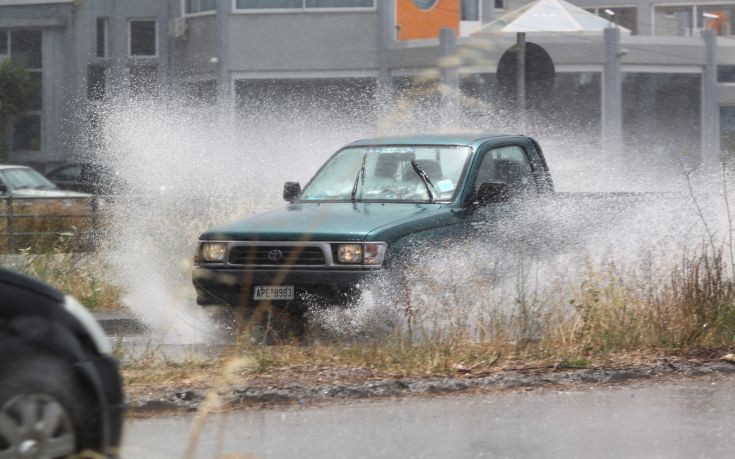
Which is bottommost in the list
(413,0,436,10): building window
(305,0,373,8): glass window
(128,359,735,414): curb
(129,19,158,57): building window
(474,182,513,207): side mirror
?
(128,359,735,414): curb

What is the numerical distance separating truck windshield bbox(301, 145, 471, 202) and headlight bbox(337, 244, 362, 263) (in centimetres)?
129

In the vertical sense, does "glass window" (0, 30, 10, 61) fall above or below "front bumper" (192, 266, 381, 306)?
above

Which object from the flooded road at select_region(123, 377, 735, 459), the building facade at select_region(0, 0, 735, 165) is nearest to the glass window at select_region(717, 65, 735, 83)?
the building facade at select_region(0, 0, 735, 165)

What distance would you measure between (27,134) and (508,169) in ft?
115

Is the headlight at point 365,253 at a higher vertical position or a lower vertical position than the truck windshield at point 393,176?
lower

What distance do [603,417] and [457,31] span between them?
31.8m

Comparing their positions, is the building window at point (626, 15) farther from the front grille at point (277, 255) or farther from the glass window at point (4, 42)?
the front grille at point (277, 255)

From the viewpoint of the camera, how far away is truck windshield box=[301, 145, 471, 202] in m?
11.8

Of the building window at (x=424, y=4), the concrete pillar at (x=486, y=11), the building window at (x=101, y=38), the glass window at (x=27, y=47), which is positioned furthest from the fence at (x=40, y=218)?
the glass window at (x=27, y=47)

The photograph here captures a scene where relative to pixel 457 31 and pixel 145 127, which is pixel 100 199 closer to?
pixel 145 127

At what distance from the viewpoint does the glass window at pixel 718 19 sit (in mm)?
46781

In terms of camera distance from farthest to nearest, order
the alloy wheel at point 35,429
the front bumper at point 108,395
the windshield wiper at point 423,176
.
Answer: the windshield wiper at point 423,176 → the front bumper at point 108,395 → the alloy wheel at point 35,429

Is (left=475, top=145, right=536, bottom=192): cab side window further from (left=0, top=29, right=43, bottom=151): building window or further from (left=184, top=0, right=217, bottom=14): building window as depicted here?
(left=0, top=29, right=43, bottom=151): building window

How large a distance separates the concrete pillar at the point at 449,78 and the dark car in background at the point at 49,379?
82.3 inches
